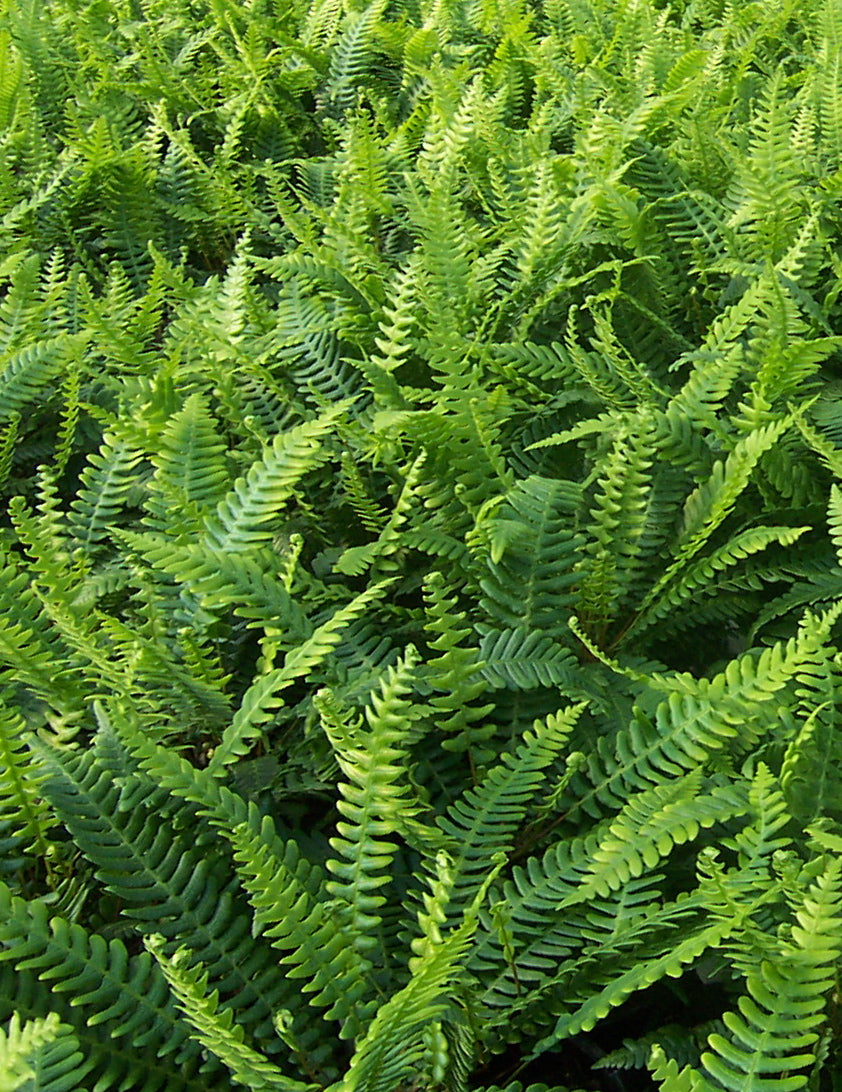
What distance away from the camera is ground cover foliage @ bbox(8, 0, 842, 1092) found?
1.01 m

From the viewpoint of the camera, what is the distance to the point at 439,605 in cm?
117

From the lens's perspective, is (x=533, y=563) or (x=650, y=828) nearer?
(x=650, y=828)

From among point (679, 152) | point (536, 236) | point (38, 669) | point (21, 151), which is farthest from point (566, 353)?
point (21, 151)

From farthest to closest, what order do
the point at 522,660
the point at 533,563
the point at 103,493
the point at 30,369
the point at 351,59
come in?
the point at 351,59
the point at 30,369
the point at 103,493
the point at 533,563
the point at 522,660

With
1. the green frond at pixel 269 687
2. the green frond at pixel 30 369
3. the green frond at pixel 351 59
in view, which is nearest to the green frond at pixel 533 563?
the green frond at pixel 269 687

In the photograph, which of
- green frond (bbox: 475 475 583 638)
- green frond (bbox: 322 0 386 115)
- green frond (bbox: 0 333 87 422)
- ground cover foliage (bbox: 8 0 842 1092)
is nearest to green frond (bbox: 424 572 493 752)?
ground cover foliage (bbox: 8 0 842 1092)

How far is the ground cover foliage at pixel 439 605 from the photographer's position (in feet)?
3.31

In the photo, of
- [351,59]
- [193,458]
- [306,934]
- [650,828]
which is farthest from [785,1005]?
[351,59]

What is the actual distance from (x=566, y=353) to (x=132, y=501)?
0.73 m

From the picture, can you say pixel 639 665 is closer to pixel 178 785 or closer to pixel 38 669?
pixel 178 785

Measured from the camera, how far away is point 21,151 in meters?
2.50

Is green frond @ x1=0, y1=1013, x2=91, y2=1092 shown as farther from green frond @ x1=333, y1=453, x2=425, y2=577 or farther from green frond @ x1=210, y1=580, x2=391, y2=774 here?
green frond @ x1=333, y1=453, x2=425, y2=577

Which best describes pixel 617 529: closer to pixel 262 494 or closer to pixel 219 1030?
pixel 262 494

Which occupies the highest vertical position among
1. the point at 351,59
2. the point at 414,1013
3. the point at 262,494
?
the point at 351,59
